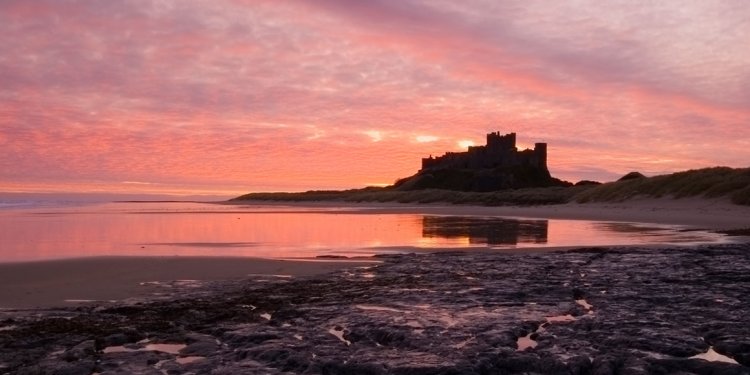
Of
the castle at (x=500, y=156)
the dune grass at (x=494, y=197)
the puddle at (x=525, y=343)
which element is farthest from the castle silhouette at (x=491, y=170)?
the puddle at (x=525, y=343)

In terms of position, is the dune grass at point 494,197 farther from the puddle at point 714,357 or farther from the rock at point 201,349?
the rock at point 201,349

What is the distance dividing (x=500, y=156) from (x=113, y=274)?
149346 mm

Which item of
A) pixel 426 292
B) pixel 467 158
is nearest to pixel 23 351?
pixel 426 292

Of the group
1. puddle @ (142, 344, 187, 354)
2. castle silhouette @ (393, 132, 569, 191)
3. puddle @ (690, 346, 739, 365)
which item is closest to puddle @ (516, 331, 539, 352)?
puddle @ (690, 346, 739, 365)

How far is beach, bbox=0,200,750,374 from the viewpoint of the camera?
5840 mm

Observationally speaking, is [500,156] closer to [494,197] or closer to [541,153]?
[541,153]

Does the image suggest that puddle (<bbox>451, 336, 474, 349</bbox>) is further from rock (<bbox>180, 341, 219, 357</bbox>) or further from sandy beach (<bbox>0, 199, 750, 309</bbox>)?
sandy beach (<bbox>0, 199, 750, 309</bbox>)

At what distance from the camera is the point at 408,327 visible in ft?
23.4

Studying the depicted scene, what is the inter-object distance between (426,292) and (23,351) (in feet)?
19.2

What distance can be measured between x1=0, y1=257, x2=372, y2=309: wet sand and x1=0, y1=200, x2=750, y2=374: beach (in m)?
0.04

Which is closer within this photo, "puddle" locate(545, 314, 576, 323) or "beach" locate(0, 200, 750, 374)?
"beach" locate(0, 200, 750, 374)

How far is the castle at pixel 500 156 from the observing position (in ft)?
504

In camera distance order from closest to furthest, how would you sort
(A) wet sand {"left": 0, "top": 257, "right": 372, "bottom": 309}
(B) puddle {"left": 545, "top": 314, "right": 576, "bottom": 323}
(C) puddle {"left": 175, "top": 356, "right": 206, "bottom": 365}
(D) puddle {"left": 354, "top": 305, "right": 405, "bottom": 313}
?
(C) puddle {"left": 175, "top": 356, "right": 206, "bottom": 365}, (B) puddle {"left": 545, "top": 314, "right": 576, "bottom": 323}, (D) puddle {"left": 354, "top": 305, "right": 405, "bottom": 313}, (A) wet sand {"left": 0, "top": 257, "right": 372, "bottom": 309}

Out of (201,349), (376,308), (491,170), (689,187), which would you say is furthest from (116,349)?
(491,170)
